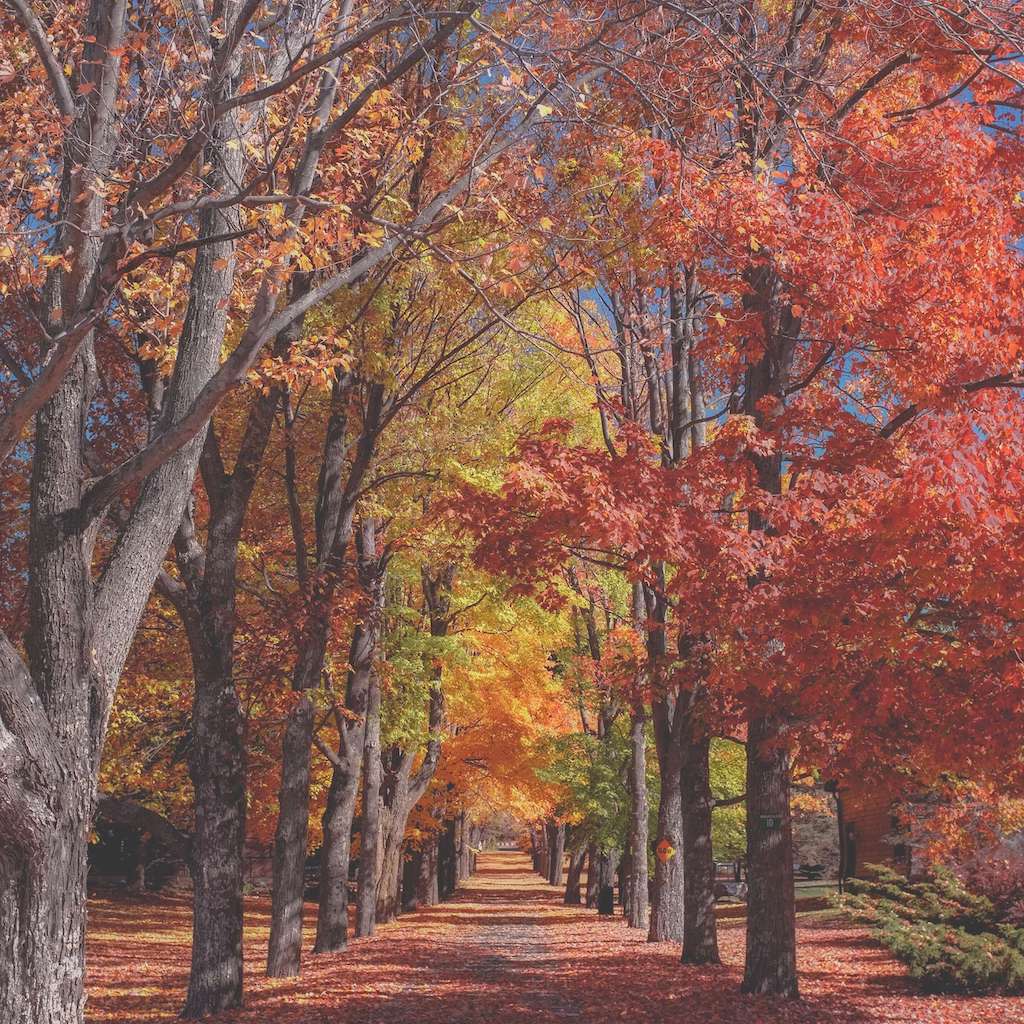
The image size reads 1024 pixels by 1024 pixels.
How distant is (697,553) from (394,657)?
11.8 meters

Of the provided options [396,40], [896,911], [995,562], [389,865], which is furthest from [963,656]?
[389,865]

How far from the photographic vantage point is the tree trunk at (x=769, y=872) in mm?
11859

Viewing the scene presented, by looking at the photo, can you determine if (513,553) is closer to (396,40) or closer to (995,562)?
(995,562)

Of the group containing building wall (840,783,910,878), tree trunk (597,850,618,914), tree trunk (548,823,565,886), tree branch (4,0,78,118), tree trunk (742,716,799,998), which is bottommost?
tree trunk (548,823,565,886)

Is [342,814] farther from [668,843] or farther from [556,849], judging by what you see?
[556,849]

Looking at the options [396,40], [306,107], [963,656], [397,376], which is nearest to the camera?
[963,656]

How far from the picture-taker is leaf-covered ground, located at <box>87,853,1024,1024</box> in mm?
11195

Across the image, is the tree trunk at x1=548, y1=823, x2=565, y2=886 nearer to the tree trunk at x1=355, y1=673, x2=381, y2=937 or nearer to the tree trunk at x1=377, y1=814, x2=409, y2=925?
the tree trunk at x1=377, y1=814, x2=409, y2=925

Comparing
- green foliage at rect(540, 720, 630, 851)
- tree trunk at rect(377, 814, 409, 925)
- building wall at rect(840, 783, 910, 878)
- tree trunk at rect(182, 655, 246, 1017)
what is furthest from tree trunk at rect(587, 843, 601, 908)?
tree trunk at rect(182, 655, 246, 1017)

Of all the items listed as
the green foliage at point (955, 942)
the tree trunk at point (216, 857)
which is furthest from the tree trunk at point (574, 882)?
the tree trunk at point (216, 857)

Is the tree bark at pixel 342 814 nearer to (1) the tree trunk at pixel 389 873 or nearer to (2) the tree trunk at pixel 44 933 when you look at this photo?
(1) the tree trunk at pixel 389 873

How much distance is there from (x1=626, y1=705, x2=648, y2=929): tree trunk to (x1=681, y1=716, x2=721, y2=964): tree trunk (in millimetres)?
6920

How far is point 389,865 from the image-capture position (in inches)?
1024

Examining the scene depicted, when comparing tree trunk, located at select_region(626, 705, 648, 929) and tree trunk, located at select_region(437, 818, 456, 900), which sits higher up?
tree trunk, located at select_region(626, 705, 648, 929)
